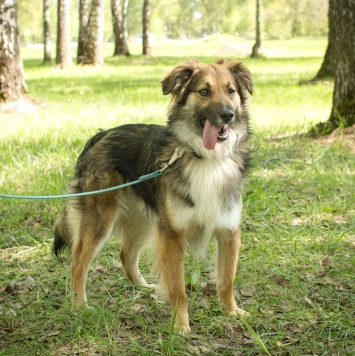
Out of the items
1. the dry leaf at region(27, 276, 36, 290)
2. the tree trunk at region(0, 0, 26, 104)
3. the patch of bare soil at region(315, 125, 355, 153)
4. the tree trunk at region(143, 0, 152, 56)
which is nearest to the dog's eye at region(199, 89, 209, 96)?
the dry leaf at region(27, 276, 36, 290)

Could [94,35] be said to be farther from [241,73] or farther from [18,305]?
[18,305]

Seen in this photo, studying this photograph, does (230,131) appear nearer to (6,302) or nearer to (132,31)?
(6,302)

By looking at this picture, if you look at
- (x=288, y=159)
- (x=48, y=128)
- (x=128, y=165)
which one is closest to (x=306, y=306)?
(x=128, y=165)

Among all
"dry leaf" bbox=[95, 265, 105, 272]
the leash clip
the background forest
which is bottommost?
"dry leaf" bbox=[95, 265, 105, 272]

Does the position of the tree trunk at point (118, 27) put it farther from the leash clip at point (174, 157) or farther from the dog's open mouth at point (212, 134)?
the dog's open mouth at point (212, 134)

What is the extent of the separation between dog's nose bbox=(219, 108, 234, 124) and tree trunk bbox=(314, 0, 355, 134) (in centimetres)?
495

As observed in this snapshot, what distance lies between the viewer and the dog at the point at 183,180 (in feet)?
13.1

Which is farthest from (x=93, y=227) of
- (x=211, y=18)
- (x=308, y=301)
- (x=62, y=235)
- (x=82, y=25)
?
(x=211, y=18)

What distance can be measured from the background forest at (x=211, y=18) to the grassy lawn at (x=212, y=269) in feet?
154

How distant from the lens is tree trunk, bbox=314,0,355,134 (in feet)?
26.9

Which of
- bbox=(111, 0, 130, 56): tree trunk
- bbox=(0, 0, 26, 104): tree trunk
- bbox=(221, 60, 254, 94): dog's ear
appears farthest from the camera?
bbox=(111, 0, 130, 56): tree trunk

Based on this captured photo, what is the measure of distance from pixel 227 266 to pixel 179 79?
4.64 ft

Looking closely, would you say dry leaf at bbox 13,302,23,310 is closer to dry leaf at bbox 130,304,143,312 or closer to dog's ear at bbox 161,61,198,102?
dry leaf at bbox 130,304,143,312

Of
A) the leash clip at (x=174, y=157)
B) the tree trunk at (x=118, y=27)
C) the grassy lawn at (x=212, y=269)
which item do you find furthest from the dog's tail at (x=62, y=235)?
the tree trunk at (x=118, y=27)
